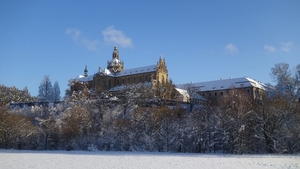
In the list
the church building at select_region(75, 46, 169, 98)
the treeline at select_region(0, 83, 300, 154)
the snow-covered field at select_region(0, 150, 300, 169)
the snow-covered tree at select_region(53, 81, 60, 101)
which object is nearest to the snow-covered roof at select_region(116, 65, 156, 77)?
the church building at select_region(75, 46, 169, 98)

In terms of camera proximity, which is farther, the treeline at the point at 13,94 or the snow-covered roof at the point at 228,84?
the treeline at the point at 13,94

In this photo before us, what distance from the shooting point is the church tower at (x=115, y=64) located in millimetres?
103500

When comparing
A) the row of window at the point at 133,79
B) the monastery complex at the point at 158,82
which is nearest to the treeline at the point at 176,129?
the monastery complex at the point at 158,82

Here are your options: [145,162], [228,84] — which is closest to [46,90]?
[228,84]

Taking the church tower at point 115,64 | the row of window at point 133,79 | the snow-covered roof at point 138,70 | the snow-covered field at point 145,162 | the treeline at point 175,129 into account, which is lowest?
the snow-covered field at point 145,162

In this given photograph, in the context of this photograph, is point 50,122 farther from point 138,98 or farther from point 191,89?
point 191,89

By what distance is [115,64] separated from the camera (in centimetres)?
10600

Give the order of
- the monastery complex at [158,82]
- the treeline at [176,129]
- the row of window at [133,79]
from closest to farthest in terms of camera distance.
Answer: the treeline at [176,129]
the monastery complex at [158,82]
the row of window at [133,79]

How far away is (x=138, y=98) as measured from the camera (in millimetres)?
59531

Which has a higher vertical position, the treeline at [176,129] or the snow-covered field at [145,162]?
the treeline at [176,129]

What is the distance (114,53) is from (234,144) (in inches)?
3163

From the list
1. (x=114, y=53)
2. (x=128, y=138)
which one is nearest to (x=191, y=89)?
(x=128, y=138)

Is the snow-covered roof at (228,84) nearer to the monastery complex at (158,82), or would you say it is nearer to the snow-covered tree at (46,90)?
the monastery complex at (158,82)

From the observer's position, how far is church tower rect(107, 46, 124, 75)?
340 feet
